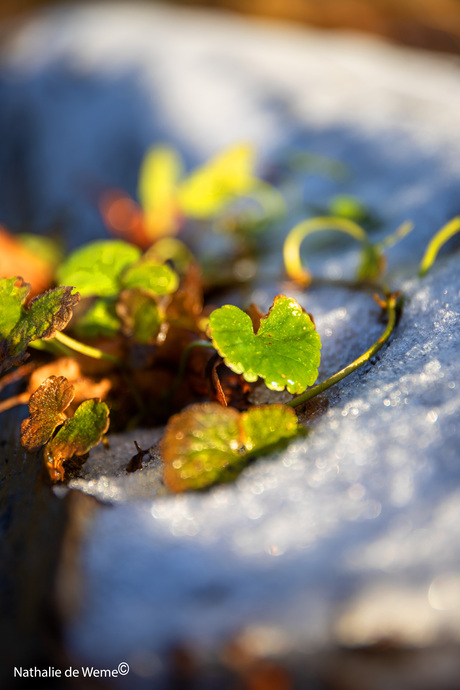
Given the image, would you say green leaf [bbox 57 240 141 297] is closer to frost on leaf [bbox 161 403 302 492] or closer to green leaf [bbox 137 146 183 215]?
frost on leaf [bbox 161 403 302 492]

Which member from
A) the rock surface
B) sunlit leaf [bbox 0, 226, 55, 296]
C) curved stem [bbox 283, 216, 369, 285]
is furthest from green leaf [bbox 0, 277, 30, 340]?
curved stem [bbox 283, 216, 369, 285]

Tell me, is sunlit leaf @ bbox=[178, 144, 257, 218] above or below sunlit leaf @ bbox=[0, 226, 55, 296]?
above

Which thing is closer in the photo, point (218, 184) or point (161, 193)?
point (218, 184)

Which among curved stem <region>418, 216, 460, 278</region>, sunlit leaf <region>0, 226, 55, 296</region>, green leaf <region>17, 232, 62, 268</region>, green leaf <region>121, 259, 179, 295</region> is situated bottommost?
green leaf <region>17, 232, 62, 268</region>

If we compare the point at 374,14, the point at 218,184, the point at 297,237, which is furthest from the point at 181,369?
the point at 374,14

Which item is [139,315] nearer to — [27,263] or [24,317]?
[24,317]

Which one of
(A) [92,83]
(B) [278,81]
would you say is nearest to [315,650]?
(B) [278,81]

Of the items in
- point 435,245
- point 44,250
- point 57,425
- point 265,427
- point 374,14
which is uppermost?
point 374,14
